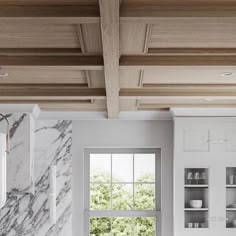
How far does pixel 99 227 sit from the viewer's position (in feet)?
23.1

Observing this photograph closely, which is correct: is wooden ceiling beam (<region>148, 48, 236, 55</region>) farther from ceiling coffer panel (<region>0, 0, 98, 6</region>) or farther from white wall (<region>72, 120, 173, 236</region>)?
white wall (<region>72, 120, 173, 236</region>)

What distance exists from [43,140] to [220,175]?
6.35ft

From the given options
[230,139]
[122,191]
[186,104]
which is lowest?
[122,191]

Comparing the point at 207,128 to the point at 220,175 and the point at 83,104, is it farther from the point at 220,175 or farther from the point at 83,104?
the point at 83,104

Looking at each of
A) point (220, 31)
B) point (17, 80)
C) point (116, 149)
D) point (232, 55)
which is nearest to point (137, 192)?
point (116, 149)

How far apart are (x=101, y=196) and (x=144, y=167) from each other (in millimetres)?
581

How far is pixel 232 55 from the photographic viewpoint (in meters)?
4.04

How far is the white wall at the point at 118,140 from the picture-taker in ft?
22.7

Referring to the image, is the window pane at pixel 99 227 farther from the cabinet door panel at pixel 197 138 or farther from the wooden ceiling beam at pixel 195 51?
the wooden ceiling beam at pixel 195 51

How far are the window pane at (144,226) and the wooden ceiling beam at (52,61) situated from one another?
3.28m

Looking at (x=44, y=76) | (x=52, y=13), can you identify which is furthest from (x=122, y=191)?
(x=52, y=13)

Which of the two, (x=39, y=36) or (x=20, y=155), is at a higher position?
(x=39, y=36)

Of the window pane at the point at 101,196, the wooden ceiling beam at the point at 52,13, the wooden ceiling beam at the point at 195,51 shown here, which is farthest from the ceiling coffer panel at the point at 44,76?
the window pane at the point at 101,196

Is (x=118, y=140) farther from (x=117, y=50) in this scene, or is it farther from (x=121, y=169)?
(x=117, y=50)
